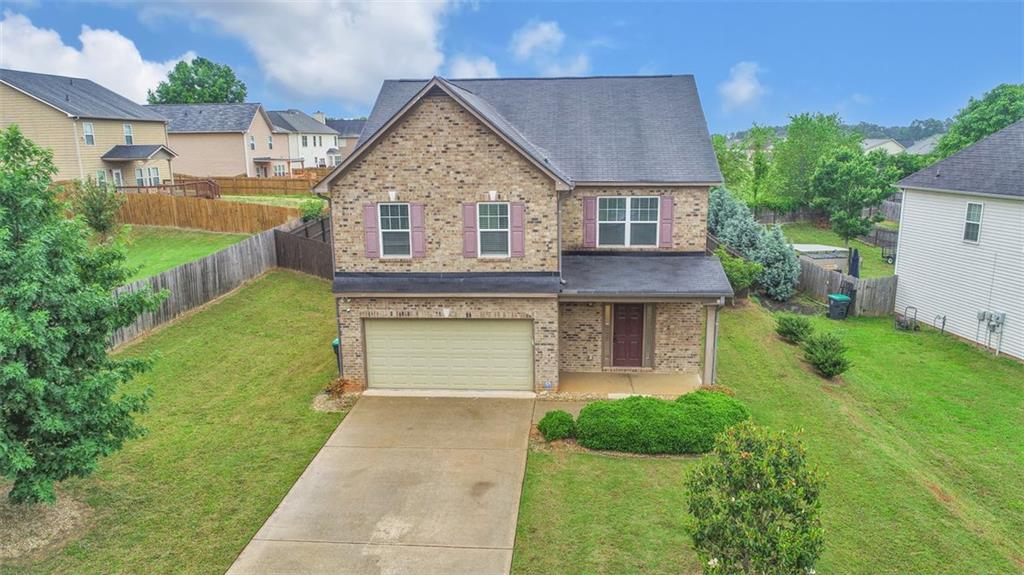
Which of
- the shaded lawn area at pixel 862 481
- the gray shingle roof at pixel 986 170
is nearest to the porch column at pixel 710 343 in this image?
the shaded lawn area at pixel 862 481

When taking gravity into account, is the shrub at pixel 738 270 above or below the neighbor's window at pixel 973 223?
below

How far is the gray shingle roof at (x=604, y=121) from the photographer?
18.4m

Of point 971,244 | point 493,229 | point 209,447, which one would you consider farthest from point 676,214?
point 209,447

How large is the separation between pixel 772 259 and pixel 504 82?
13.4 metres

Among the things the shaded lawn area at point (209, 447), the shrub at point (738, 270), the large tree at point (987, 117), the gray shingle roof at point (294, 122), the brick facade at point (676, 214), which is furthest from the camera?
the gray shingle roof at point (294, 122)

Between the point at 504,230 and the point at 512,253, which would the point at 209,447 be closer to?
the point at 512,253

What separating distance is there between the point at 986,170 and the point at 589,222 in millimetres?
14799

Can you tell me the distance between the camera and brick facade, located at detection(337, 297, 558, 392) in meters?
16.6

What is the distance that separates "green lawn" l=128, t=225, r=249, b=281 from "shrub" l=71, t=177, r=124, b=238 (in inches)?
54.4

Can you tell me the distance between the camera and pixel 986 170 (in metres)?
22.7

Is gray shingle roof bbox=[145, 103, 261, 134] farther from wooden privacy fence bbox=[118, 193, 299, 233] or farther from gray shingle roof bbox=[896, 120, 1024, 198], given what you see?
gray shingle roof bbox=[896, 120, 1024, 198]

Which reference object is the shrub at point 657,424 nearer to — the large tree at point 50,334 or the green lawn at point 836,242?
the large tree at point 50,334

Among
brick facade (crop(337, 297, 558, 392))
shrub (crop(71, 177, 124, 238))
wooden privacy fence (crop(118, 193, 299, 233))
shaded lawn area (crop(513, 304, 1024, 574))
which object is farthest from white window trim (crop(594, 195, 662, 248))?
shrub (crop(71, 177, 124, 238))

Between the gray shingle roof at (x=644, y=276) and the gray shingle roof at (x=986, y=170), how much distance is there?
11021 millimetres
